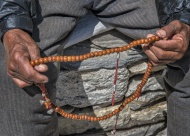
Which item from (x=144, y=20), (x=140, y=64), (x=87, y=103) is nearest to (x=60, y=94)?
(x=87, y=103)

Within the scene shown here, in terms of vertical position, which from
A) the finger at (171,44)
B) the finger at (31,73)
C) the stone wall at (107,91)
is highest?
the finger at (171,44)

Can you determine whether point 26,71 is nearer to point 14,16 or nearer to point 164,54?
point 14,16

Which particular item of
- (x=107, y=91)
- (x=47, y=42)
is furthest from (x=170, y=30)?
(x=107, y=91)

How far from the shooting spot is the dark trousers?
3.46ft

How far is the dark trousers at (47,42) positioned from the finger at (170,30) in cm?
15

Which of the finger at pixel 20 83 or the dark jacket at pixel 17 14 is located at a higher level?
the dark jacket at pixel 17 14

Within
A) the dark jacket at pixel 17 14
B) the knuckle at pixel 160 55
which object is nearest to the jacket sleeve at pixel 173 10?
the dark jacket at pixel 17 14

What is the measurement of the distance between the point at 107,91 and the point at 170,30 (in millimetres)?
467

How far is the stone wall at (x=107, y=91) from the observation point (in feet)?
4.32

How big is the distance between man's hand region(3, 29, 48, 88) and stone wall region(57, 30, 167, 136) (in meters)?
0.33

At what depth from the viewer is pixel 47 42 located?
1.07 metres

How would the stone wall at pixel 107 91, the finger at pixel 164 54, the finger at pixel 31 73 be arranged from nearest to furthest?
1. the finger at pixel 31 73
2. the finger at pixel 164 54
3. the stone wall at pixel 107 91

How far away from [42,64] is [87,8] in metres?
0.29

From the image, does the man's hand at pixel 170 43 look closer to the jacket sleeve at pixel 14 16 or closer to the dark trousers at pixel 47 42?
the dark trousers at pixel 47 42
